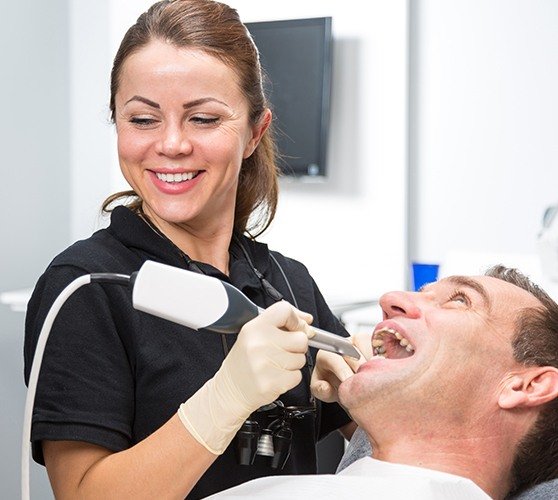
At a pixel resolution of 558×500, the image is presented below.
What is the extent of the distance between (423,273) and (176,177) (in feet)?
5.66

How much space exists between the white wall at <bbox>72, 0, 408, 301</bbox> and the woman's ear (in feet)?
4.56

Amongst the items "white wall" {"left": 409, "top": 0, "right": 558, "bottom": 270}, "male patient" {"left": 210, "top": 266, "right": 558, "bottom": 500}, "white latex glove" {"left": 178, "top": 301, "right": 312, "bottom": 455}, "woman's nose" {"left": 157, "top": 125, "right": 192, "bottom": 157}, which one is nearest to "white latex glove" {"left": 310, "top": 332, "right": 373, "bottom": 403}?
"male patient" {"left": 210, "top": 266, "right": 558, "bottom": 500}

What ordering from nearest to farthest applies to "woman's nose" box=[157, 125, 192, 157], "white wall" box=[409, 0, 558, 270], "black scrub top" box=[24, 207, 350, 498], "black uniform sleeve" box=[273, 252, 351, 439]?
"black scrub top" box=[24, 207, 350, 498], "woman's nose" box=[157, 125, 192, 157], "black uniform sleeve" box=[273, 252, 351, 439], "white wall" box=[409, 0, 558, 270]

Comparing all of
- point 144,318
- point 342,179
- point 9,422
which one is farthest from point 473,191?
point 144,318

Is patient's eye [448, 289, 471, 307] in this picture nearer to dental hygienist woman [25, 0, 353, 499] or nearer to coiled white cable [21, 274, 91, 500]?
dental hygienist woman [25, 0, 353, 499]

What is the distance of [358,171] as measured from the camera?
10.3 feet

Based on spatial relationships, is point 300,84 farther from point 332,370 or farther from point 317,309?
point 332,370

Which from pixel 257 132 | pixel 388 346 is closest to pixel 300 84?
pixel 257 132

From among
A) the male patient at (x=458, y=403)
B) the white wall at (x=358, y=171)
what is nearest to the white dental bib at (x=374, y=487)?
the male patient at (x=458, y=403)

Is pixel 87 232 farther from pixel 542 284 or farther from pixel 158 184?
pixel 158 184

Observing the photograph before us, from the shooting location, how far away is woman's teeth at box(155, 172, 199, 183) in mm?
1451

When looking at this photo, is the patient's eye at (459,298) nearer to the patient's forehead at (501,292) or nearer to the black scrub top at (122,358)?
the patient's forehead at (501,292)

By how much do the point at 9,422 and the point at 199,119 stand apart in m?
2.12

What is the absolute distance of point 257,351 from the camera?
1209mm
